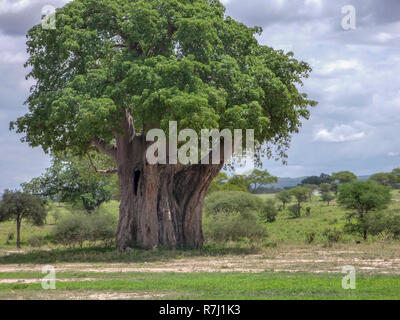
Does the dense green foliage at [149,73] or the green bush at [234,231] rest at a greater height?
the dense green foliage at [149,73]

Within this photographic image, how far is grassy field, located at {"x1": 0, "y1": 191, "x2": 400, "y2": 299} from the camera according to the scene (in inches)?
476

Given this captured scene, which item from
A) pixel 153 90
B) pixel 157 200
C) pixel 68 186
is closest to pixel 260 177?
pixel 68 186

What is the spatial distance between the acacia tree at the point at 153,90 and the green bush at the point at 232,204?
15.6 m

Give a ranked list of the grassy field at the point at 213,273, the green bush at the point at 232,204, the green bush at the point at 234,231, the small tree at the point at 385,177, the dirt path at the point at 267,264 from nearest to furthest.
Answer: the grassy field at the point at 213,273
the dirt path at the point at 267,264
the green bush at the point at 234,231
the green bush at the point at 232,204
the small tree at the point at 385,177

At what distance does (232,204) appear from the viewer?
134 feet

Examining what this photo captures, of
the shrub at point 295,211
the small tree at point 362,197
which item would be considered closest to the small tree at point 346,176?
the shrub at point 295,211

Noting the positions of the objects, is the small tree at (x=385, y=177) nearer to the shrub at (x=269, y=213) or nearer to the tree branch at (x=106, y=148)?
the shrub at (x=269, y=213)

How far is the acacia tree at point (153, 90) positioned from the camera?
19.8 m

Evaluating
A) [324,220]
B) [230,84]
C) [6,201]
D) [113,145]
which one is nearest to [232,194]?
[324,220]

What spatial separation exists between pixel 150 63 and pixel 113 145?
565cm

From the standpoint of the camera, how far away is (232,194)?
140 ft

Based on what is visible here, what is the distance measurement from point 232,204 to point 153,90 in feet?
73.1

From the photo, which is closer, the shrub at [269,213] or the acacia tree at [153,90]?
the acacia tree at [153,90]

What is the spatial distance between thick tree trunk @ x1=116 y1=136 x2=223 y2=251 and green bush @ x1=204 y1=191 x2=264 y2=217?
1498cm
